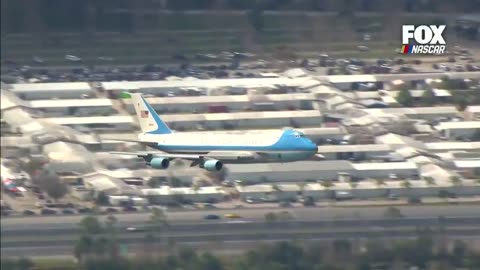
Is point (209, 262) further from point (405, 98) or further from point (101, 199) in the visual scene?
point (405, 98)

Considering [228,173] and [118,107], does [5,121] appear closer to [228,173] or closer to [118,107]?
[118,107]

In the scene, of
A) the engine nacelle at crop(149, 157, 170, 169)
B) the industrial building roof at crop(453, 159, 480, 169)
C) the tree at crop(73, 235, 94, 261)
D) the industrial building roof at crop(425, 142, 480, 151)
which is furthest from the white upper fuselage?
the industrial building roof at crop(425, 142, 480, 151)

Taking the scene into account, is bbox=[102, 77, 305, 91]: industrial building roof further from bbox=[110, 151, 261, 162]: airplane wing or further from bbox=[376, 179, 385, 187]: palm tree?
bbox=[110, 151, 261, 162]: airplane wing

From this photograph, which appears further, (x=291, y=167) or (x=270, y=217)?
(x=291, y=167)

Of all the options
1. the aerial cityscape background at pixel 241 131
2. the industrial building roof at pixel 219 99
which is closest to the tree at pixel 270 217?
the aerial cityscape background at pixel 241 131

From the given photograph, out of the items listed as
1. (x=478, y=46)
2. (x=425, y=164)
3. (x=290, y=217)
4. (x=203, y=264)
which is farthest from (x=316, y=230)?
(x=478, y=46)

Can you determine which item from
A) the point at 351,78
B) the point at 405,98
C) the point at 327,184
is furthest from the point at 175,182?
the point at 351,78

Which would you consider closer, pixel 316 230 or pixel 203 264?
pixel 203 264
